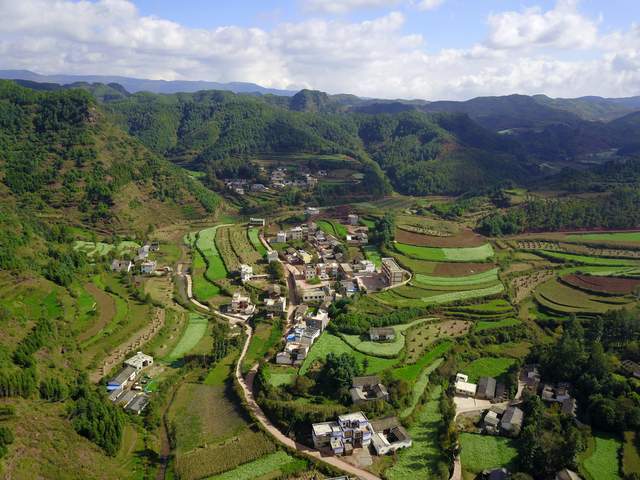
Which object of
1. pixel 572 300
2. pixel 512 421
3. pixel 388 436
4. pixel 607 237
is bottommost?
pixel 388 436

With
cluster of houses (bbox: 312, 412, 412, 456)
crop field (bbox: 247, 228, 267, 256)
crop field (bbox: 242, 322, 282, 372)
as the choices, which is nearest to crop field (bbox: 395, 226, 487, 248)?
crop field (bbox: 247, 228, 267, 256)

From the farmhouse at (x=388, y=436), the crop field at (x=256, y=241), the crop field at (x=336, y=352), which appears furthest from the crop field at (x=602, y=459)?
the crop field at (x=256, y=241)

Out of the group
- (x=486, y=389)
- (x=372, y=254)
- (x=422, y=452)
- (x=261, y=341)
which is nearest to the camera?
(x=422, y=452)

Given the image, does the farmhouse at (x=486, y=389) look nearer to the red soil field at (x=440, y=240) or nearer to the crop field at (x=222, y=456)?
the crop field at (x=222, y=456)

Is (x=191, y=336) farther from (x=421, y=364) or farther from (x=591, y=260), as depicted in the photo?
(x=591, y=260)

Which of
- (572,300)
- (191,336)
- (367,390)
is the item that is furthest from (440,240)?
(191,336)

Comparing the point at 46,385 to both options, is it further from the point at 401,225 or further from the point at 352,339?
the point at 401,225

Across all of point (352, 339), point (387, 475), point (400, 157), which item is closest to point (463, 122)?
point (400, 157)
